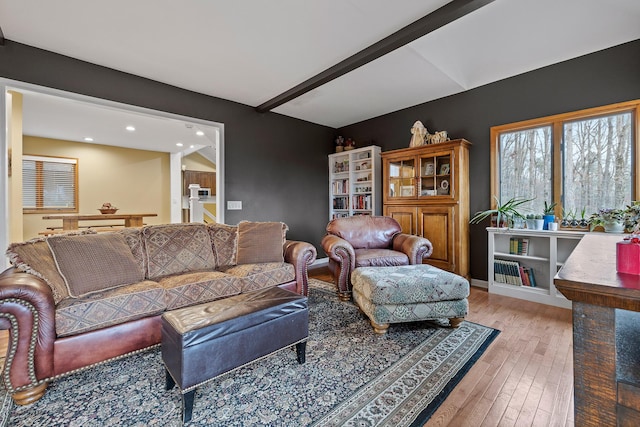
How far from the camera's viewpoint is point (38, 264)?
6.15 feet

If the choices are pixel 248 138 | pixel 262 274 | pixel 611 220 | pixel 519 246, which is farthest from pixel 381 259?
pixel 248 138

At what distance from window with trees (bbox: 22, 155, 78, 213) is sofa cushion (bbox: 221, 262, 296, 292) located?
5254 millimetres

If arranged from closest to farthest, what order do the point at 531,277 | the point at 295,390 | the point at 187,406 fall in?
the point at 187,406
the point at 295,390
the point at 531,277

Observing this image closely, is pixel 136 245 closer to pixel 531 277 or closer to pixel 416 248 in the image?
pixel 416 248

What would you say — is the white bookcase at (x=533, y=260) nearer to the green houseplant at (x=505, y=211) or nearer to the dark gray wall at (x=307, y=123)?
the green houseplant at (x=505, y=211)

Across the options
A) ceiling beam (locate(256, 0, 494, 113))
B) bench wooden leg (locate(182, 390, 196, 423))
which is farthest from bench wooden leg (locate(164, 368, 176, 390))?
ceiling beam (locate(256, 0, 494, 113))

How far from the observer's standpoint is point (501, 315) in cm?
272

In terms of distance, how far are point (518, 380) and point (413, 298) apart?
0.78m

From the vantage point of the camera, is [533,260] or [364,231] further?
[364,231]

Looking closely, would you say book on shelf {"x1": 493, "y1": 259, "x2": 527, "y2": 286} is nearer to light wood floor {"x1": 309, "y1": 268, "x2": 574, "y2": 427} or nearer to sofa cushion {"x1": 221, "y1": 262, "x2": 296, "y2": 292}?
light wood floor {"x1": 309, "y1": 268, "x2": 574, "y2": 427}

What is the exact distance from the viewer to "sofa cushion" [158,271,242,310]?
2.19 m

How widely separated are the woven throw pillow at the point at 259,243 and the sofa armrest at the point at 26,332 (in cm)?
154

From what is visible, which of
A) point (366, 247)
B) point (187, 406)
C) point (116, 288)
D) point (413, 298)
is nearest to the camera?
point (187, 406)

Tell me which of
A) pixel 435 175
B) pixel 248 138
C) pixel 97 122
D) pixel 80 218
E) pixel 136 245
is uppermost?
pixel 97 122
